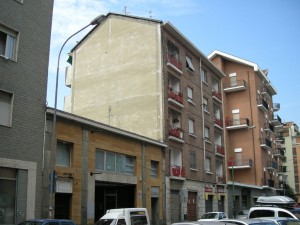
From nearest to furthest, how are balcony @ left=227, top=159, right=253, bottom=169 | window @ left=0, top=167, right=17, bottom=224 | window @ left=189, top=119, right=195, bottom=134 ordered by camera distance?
1. window @ left=0, top=167, right=17, bottom=224
2. window @ left=189, top=119, right=195, bottom=134
3. balcony @ left=227, top=159, right=253, bottom=169

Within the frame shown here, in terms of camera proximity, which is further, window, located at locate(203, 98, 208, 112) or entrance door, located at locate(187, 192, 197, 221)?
window, located at locate(203, 98, 208, 112)

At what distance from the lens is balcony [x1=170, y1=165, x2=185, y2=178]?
3165 cm

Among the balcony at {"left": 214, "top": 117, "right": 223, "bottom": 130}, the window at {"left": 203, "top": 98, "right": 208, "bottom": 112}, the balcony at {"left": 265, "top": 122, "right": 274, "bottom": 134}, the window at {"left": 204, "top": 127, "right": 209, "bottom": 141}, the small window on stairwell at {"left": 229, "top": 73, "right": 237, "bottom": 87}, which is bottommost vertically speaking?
the window at {"left": 204, "top": 127, "right": 209, "bottom": 141}

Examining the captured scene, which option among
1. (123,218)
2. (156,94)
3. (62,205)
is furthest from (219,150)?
(123,218)

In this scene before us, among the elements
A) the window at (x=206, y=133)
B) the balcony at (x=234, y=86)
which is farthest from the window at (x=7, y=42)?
the balcony at (x=234, y=86)

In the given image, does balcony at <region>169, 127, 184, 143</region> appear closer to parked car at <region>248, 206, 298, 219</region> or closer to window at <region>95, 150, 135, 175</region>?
window at <region>95, 150, 135, 175</region>

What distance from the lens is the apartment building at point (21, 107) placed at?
17797 mm

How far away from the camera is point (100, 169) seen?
957 inches

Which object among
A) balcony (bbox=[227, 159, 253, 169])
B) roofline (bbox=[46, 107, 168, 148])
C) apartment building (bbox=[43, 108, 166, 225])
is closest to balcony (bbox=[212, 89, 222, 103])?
balcony (bbox=[227, 159, 253, 169])

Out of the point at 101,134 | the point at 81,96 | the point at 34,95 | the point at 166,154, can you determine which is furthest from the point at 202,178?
the point at 34,95

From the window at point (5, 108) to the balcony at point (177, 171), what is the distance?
52.4ft

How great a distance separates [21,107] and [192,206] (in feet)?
65.1

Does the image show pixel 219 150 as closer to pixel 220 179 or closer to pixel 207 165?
pixel 220 179

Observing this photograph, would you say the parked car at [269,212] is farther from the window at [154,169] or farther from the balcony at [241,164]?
the balcony at [241,164]
